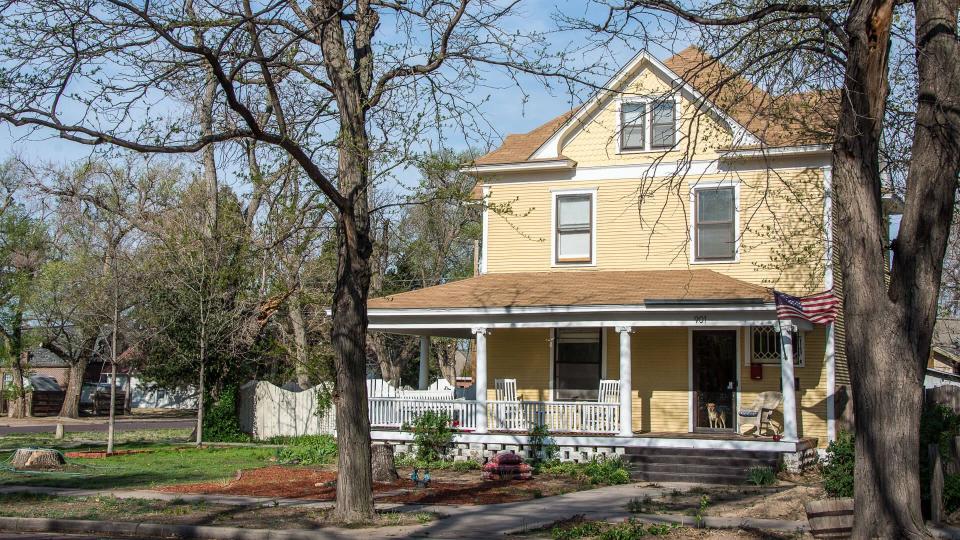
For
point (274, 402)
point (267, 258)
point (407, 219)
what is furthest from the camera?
point (407, 219)

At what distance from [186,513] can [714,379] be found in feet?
39.6

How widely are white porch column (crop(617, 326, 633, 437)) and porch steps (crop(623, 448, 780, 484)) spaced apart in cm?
56

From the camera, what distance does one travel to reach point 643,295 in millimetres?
19438

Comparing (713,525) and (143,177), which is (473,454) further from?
(143,177)

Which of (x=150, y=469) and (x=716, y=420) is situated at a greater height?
(x=716, y=420)

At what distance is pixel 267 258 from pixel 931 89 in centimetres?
1968

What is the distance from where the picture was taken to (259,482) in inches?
667

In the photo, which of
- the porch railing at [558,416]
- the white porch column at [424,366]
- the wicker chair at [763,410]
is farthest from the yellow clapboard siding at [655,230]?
the porch railing at [558,416]

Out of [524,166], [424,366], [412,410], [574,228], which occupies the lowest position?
[412,410]

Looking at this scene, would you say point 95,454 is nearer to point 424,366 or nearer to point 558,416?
point 424,366

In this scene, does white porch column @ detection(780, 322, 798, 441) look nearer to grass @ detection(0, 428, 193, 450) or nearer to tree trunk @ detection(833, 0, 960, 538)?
tree trunk @ detection(833, 0, 960, 538)

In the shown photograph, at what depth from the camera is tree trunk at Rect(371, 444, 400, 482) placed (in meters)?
17.0

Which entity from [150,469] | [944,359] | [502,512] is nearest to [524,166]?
[150,469]

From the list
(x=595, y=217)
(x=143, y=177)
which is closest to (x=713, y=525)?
(x=595, y=217)
